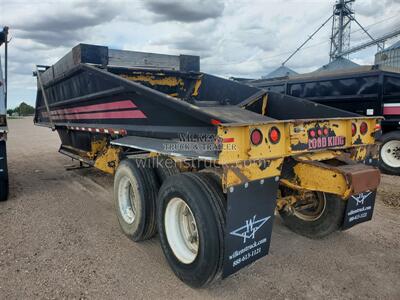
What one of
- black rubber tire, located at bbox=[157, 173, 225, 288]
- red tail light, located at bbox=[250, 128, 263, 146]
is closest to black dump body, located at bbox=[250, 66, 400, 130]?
red tail light, located at bbox=[250, 128, 263, 146]

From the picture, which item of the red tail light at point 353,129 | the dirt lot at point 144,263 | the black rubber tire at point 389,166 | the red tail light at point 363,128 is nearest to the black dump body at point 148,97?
the red tail light at point 363,128

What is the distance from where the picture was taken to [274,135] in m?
2.52

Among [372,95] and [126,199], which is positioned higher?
[372,95]

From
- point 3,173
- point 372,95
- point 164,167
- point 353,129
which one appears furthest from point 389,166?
point 3,173

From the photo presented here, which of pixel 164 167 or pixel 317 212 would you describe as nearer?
pixel 164 167

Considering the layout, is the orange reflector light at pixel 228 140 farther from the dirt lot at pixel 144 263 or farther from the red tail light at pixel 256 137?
the dirt lot at pixel 144 263

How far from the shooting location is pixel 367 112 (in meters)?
7.45

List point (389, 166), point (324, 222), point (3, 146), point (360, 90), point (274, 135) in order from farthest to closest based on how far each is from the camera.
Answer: point (360, 90) → point (389, 166) → point (3, 146) → point (324, 222) → point (274, 135)

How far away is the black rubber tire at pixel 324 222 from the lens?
3.34 m

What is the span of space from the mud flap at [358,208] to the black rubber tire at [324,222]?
0.21 ft

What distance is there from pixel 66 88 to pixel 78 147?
4.02 feet

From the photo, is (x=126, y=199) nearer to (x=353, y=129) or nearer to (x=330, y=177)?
(x=330, y=177)

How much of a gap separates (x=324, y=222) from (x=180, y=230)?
159cm

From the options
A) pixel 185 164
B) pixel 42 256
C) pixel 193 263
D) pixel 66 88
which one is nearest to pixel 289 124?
pixel 185 164
